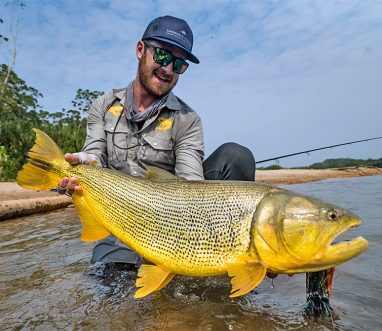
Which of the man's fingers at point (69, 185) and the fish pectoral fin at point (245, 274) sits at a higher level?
the man's fingers at point (69, 185)

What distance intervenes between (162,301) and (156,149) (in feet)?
5.29

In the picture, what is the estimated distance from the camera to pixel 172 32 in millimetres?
3738

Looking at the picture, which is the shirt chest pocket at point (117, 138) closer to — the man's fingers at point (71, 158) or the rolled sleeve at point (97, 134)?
the rolled sleeve at point (97, 134)

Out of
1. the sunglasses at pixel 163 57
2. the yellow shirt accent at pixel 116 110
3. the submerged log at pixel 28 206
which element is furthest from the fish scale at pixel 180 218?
the submerged log at pixel 28 206

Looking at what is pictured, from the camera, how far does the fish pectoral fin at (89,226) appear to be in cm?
287

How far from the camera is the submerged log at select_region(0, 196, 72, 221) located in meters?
6.83

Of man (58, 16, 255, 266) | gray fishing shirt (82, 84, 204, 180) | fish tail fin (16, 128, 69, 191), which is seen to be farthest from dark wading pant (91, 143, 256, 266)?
fish tail fin (16, 128, 69, 191)

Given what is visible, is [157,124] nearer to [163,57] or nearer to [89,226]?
[163,57]

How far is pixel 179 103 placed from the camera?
4027mm

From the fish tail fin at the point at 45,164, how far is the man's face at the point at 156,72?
50.2 inches

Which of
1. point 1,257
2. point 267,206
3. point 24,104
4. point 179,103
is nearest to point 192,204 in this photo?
point 267,206

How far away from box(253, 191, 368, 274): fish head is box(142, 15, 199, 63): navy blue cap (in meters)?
2.17

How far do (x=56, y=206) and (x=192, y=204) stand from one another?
6.78 meters

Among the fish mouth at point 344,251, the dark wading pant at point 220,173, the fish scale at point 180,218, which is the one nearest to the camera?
the fish mouth at point 344,251
